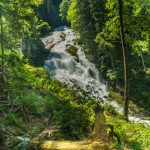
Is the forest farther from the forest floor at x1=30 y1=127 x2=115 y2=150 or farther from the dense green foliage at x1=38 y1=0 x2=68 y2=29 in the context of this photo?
the dense green foliage at x1=38 y1=0 x2=68 y2=29

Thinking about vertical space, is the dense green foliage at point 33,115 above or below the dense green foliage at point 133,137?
above

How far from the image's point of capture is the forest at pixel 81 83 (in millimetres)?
7223

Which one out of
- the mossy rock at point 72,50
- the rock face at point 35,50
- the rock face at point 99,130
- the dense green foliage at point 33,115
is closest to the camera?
the rock face at point 99,130

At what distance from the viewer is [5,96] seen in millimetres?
9555

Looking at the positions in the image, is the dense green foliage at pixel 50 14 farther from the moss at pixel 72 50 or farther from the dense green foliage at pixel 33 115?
the dense green foliage at pixel 33 115

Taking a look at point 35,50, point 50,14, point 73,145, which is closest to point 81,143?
point 73,145

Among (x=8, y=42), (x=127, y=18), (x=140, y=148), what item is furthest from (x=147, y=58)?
(x=140, y=148)

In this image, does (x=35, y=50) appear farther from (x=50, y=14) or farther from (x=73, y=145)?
(x=50, y=14)

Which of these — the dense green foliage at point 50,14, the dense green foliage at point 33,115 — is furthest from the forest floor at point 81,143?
the dense green foliage at point 50,14

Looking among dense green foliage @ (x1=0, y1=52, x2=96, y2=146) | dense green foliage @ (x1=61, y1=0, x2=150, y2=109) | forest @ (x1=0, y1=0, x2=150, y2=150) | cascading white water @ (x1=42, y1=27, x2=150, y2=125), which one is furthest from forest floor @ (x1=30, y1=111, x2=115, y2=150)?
dense green foliage @ (x1=61, y1=0, x2=150, y2=109)

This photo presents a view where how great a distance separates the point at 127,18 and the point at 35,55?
1858 centimetres

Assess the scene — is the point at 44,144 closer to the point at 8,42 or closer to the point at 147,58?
the point at 8,42

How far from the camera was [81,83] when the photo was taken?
2320 centimetres

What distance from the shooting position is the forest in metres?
7.22
